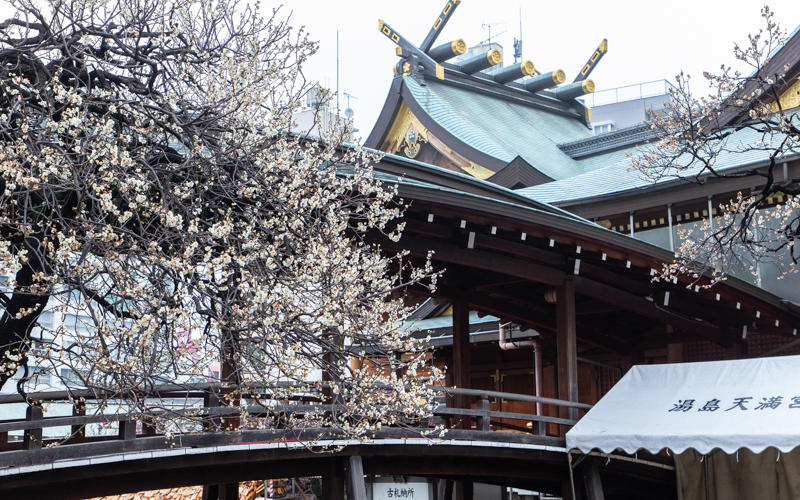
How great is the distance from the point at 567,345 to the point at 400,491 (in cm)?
310

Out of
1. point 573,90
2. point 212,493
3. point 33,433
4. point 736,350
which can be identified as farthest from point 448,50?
point 33,433

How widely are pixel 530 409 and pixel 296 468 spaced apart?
883cm

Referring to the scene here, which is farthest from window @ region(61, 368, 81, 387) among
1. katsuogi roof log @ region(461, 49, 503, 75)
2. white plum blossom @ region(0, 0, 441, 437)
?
katsuogi roof log @ region(461, 49, 503, 75)

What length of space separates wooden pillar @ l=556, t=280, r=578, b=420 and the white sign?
267cm

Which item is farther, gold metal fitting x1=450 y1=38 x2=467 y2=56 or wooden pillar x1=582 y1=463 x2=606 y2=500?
gold metal fitting x1=450 y1=38 x2=467 y2=56

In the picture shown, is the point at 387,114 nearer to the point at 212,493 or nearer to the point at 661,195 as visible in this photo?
the point at 661,195

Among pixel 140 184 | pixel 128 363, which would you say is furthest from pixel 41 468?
pixel 140 184

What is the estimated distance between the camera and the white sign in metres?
7.96

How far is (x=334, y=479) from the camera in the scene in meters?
7.57

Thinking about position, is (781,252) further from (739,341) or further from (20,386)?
(20,386)

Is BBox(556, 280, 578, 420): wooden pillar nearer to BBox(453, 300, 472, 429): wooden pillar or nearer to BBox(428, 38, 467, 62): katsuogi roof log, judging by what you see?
BBox(453, 300, 472, 429): wooden pillar

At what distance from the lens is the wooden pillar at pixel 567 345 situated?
988cm

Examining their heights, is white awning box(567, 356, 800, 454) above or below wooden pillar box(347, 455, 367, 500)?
above

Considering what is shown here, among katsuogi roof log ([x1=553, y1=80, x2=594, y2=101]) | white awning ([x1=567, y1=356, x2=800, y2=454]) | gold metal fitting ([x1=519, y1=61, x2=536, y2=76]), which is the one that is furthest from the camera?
katsuogi roof log ([x1=553, y1=80, x2=594, y2=101])
